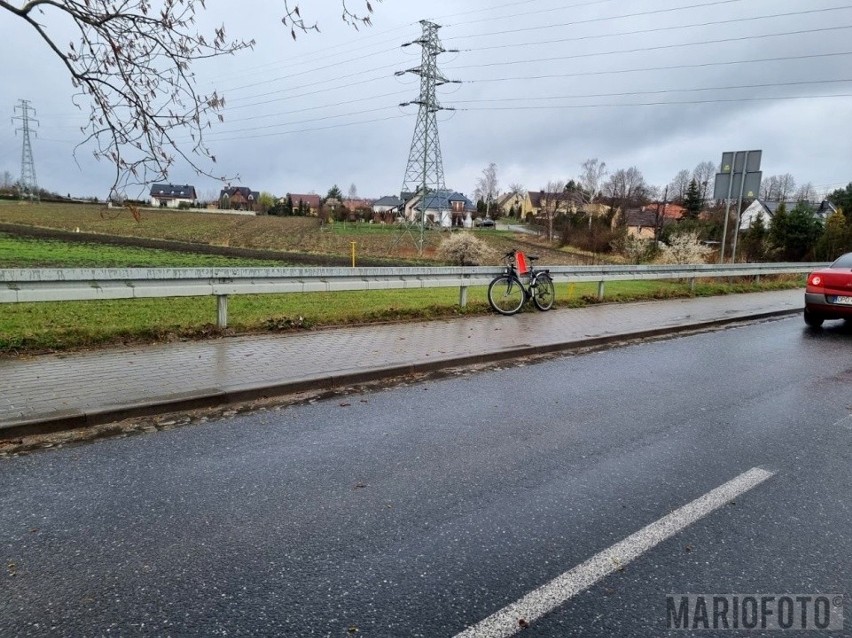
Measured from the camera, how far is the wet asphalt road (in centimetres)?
261

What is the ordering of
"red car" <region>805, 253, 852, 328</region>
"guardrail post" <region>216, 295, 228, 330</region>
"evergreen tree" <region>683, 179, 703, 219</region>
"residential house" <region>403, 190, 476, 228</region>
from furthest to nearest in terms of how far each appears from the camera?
"residential house" <region>403, 190, 476, 228</region> < "evergreen tree" <region>683, 179, 703, 219</region> < "red car" <region>805, 253, 852, 328</region> < "guardrail post" <region>216, 295, 228, 330</region>

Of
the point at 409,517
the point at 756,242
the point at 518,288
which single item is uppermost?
the point at 756,242

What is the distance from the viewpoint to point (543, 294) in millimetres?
12062

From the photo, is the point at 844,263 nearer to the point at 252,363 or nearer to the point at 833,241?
the point at 252,363

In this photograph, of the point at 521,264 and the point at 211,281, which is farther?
the point at 521,264

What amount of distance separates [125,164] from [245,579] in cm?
388

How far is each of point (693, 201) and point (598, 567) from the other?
85307mm

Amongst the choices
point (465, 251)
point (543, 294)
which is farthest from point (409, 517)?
point (465, 251)

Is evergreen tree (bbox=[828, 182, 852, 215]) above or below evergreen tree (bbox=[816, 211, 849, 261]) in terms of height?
above

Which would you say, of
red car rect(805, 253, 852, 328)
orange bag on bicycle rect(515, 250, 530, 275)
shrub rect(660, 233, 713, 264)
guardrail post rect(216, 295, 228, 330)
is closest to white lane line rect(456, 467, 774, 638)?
guardrail post rect(216, 295, 228, 330)

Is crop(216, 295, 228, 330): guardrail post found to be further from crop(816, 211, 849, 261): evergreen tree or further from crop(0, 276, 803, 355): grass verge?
crop(816, 211, 849, 261): evergreen tree

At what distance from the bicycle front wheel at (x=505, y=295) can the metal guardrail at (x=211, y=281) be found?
0.24 m

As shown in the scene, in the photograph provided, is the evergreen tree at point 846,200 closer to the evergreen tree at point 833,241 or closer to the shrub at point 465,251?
the evergreen tree at point 833,241

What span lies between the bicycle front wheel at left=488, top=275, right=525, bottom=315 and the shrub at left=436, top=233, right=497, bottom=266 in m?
16.1
